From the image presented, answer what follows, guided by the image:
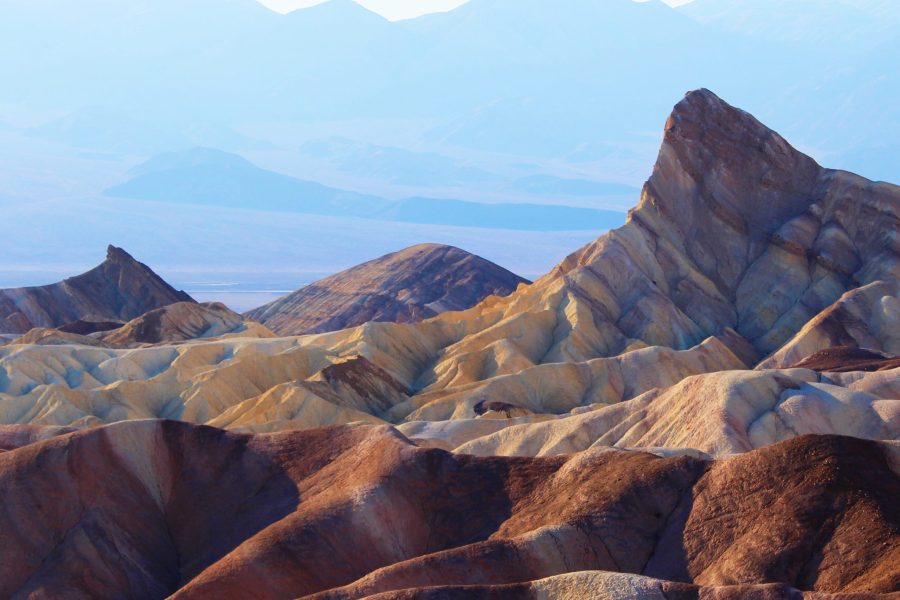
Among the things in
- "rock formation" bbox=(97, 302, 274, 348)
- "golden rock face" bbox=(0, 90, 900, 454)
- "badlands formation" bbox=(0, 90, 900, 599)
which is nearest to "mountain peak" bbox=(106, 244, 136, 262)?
"rock formation" bbox=(97, 302, 274, 348)

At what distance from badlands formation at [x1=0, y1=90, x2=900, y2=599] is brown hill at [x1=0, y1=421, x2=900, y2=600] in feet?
0.27

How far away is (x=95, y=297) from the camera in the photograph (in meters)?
123

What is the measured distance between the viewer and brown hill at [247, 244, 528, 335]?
137625mm

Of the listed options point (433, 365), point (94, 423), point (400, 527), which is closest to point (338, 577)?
point (400, 527)

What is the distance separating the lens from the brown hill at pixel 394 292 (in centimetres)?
13762

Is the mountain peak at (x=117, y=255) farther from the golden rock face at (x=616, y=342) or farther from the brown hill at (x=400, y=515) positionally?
the brown hill at (x=400, y=515)

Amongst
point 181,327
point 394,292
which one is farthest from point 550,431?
point 394,292

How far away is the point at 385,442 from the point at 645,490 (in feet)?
32.4

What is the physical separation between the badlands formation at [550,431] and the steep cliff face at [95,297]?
21663mm

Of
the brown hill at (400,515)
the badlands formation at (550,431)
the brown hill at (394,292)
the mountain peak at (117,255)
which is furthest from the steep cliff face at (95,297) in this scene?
the brown hill at (400,515)

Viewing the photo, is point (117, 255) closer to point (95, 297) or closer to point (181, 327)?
point (95, 297)

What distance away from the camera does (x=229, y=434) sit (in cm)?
5103

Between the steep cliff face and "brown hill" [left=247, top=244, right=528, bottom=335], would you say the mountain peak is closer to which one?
the steep cliff face

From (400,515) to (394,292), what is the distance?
99146 millimetres
